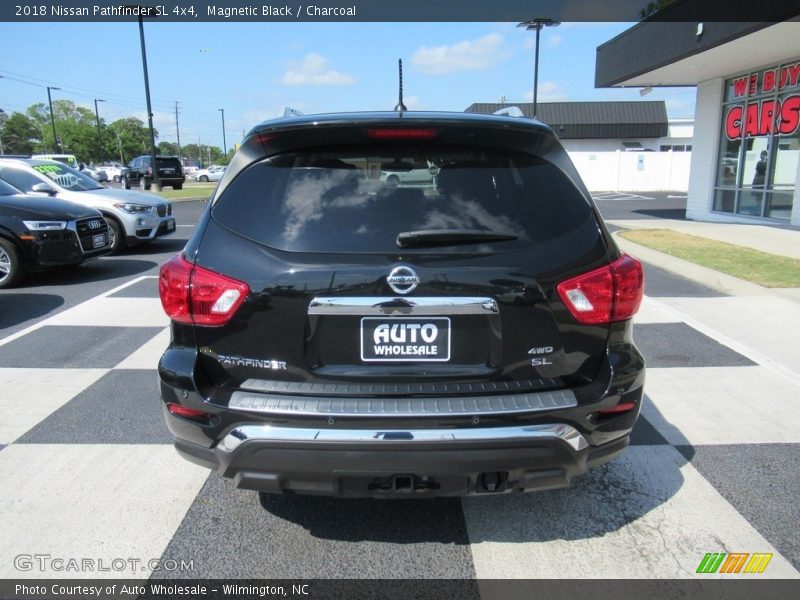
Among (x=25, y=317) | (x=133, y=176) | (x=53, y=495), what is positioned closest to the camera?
(x=53, y=495)

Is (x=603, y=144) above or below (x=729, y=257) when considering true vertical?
above

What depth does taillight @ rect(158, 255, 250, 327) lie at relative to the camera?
7.76 feet

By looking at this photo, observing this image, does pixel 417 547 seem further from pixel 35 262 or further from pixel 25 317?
pixel 35 262

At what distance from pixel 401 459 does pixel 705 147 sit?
18.9m

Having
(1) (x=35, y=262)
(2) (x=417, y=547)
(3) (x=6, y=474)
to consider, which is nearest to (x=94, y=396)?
(3) (x=6, y=474)

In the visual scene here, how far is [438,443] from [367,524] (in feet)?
2.89

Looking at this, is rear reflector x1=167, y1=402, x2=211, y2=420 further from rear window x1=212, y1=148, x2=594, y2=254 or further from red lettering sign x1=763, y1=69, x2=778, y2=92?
red lettering sign x1=763, y1=69, x2=778, y2=92

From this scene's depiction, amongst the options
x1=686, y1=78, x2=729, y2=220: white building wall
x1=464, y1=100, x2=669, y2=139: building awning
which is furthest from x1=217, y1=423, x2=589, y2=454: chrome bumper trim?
x1=464, y1=100, x2=669, y2=139: building awning

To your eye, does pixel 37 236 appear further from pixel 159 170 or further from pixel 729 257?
pixel 159 170

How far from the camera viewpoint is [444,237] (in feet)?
7.75

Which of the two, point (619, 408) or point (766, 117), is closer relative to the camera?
point (619, 408)

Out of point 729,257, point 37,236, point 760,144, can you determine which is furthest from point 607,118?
point 37,236

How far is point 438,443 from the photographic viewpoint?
2225 millimetres

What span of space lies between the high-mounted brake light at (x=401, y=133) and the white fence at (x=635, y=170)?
3592cm
